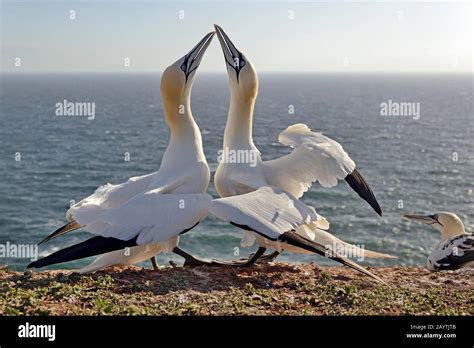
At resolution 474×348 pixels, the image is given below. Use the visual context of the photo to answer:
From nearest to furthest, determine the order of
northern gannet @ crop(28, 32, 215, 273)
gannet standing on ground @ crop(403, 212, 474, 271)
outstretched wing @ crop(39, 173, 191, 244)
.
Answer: northern gannet @ crop(28, 32, 215, 273) < outstretched wing @ crop(39, 173, 191, 244) < gannet standing on ground @ crop(403, 212, 474, 271)

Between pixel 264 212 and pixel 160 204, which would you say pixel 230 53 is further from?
pixel 264 212

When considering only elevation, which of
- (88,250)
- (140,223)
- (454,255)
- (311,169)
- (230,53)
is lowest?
(454,255)

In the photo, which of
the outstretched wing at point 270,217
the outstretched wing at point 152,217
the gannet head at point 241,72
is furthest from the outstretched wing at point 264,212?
the gannet head at point 241,72

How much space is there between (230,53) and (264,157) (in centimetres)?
4119

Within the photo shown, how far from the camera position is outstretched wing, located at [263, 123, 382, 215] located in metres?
9.35

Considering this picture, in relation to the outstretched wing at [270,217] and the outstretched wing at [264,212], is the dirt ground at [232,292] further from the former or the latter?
the outstretched wing at [264,212]

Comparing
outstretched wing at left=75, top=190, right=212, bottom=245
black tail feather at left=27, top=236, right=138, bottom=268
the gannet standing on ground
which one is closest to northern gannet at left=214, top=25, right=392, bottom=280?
outstretched wing at left=75, top=190, right=212, bottom=245

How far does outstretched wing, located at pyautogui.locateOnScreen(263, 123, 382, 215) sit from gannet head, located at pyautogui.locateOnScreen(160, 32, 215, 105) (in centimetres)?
158

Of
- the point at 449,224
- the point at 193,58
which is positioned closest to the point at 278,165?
the point at 193,58

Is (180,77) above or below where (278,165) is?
above

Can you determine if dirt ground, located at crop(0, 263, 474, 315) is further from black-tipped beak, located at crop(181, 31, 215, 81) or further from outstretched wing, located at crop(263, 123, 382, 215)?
black-tipped beak, located at crop(181, 31, 215, 81)

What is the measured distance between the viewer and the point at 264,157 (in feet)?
167

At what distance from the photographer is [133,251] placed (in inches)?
348
